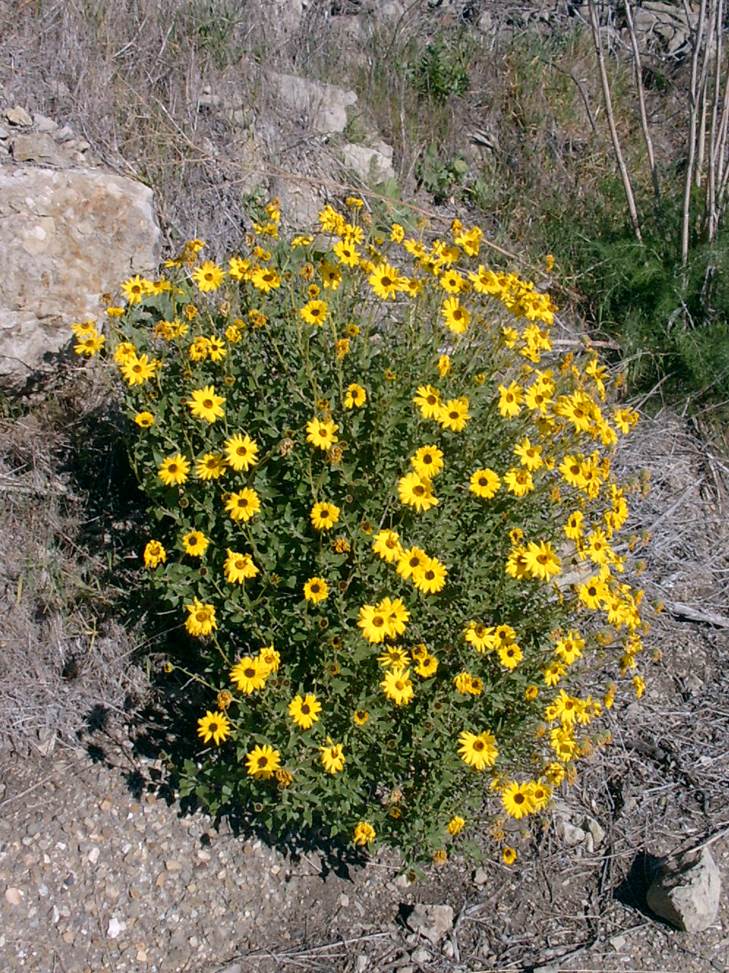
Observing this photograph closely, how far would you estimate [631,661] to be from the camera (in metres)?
3.29

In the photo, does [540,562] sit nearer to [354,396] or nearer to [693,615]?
[354,396]

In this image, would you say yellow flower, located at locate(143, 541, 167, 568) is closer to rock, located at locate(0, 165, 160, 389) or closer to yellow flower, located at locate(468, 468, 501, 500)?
yellow flower, located at locate(468, 468, 501, 500)

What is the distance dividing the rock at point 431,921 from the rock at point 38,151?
11.3ft

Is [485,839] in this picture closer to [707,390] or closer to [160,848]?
[160,848]

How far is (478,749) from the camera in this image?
2.95 m

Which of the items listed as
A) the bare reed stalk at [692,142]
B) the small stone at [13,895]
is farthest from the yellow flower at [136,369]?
the bare reed stalk at [692,142]

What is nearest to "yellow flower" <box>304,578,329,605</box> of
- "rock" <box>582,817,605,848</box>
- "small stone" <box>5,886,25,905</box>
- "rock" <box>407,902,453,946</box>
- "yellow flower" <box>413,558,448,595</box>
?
"yellow flower" <box>413,558,448,595</box>

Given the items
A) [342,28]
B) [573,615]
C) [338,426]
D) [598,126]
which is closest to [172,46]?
[342,28]

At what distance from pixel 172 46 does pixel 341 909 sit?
429cm

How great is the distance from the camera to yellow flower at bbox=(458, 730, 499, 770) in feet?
9.52

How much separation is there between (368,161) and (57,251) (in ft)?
6.71

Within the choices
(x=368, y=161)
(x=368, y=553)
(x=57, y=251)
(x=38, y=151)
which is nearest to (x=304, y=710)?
(x=368, y=553)

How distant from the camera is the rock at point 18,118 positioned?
4.69 metres

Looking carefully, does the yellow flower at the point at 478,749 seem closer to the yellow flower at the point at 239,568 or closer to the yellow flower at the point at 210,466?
the yellow flower at the point at 239,568
